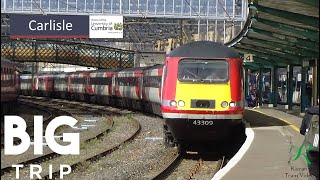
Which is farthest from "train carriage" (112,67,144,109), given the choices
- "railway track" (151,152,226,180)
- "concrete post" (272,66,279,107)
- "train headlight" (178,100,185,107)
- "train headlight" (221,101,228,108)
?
"train headlight" (221,101,228,108)

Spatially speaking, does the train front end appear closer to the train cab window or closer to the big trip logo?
the train cab window

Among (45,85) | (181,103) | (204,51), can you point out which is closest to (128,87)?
(204,51)

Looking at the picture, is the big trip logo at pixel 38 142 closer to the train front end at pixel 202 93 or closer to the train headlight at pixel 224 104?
the train front end at pixel 202 93

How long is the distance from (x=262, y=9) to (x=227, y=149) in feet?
12.8

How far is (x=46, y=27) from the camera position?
31.7 metres

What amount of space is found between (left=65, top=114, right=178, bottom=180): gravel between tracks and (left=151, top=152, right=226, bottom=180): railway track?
26 cm

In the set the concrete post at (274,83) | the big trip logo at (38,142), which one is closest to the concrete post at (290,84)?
the concrete post at (274,83)

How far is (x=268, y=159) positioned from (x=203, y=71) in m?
3.26

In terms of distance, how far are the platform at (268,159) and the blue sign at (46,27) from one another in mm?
18083

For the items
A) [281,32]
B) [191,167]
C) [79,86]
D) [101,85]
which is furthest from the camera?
[79,86]

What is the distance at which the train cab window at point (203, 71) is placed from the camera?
12.9m

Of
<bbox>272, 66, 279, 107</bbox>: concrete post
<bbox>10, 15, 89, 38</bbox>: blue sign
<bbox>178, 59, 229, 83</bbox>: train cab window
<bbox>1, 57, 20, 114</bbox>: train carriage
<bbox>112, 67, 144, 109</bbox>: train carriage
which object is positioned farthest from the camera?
<bbox>10, 15, 89, 38</bbox>: blue sign

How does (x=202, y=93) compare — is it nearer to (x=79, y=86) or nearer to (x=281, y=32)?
(x=281, y=32)

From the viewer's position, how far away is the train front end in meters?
12.6
